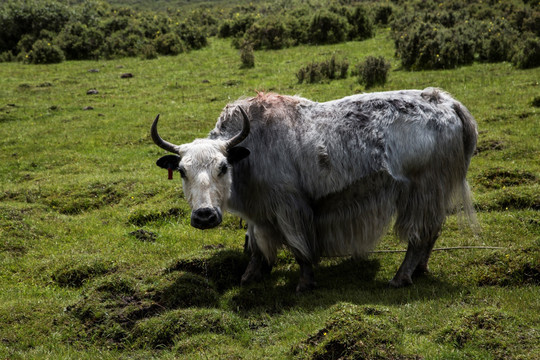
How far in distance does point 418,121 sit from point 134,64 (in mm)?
20416

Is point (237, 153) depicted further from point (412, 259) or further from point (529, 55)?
point (529, 55)

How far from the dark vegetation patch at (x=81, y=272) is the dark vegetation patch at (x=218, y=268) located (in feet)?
3.37

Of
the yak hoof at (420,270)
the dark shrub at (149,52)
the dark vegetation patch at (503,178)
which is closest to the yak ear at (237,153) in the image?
the yak hoof at (420,270)

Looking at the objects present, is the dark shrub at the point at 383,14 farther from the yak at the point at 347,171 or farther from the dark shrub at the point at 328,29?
the yak at the point at 347,171

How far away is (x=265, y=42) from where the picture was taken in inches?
1026

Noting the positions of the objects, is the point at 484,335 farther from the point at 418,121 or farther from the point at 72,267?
the point at 72,267

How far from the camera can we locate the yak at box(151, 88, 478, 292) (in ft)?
22.1

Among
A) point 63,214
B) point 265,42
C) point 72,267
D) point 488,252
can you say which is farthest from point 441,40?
point 72,267

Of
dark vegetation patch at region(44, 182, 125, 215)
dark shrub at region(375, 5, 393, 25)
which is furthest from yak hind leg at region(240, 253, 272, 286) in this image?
dark shrub at region(375, 5, 393, 25)

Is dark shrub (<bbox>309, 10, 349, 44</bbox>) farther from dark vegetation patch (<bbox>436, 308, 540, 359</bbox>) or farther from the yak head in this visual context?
dark vegetation patch (<bbox>436, 308, 540, 359</bbox>)

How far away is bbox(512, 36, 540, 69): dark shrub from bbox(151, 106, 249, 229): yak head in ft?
46.8

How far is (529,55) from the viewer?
56.6 ft

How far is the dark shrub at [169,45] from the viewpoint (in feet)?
86.2

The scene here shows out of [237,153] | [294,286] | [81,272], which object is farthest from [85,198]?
[294,286]
